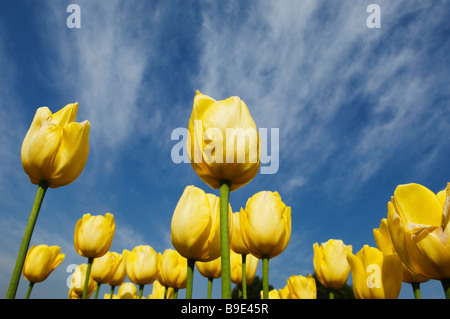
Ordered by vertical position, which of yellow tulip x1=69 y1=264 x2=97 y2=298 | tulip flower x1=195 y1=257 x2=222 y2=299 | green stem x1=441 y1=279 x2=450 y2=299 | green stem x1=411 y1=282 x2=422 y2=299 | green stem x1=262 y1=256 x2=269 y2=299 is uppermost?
yellow tulip x1=69 y1=264 x2=97 y2=298

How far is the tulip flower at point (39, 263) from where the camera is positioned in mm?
4242

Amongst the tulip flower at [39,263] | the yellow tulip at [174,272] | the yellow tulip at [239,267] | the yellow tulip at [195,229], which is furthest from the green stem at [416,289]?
the tulip flower at [39,263]

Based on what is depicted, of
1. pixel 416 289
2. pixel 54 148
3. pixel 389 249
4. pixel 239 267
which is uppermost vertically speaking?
pixel 54 148

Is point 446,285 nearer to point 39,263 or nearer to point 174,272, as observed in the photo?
point 174,272

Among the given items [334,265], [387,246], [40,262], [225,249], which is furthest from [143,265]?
[225,249]

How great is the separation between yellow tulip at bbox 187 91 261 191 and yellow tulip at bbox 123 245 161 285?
352 cm

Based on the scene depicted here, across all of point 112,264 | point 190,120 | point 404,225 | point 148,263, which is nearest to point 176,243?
point 190,120

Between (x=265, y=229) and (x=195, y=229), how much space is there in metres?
0.76

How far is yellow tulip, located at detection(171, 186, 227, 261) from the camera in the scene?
72.9 inches

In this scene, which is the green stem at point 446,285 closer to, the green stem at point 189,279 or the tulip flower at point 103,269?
the green stem at point 189,279

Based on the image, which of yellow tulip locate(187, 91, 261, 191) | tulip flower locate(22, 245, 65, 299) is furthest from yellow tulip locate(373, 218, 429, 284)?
tulip flower locate(22, 245, 65, 299)

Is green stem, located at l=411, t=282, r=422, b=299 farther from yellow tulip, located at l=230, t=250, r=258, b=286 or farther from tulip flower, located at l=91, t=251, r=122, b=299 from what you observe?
tulip flower, located at l=91, t=251, r=122, b=299

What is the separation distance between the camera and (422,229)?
1273mm
